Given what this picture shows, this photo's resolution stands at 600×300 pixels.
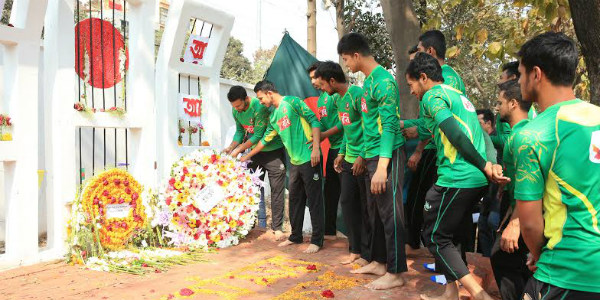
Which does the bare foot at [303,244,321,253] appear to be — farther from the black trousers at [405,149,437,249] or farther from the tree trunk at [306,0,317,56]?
the tree trunk at [306,0,317,56]

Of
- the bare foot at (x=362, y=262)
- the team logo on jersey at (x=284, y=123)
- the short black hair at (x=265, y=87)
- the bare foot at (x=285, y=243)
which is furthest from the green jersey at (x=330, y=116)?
the bare foot at (x=362, y=262)

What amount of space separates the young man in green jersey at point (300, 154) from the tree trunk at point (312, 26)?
16.2 feet

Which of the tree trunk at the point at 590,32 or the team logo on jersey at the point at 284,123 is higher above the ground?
the tree trunk at the point at 590,32

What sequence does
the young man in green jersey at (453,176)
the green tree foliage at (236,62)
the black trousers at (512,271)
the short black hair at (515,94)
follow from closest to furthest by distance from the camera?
the black trousers at (512,271) < the young man in green jersey at (453,176) < the short black hair at (515,94) < the green tree foliage at (236,62)

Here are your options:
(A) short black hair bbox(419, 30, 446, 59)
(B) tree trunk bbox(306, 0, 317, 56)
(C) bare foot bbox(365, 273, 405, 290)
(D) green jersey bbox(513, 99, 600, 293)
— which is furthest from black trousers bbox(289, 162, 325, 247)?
(B) tree trunk bbox(306, 0, 317, 56)

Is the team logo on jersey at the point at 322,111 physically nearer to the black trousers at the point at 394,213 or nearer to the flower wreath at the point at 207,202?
the flower wreath at the point at 207,202

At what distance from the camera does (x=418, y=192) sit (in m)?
4.73

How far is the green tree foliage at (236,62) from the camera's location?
36750 millimetres

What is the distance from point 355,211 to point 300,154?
3.58 feet

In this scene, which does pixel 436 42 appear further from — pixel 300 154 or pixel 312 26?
pixel 312 26

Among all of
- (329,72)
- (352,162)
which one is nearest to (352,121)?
(352,162)

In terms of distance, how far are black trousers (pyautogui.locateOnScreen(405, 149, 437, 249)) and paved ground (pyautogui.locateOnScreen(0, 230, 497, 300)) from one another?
0.78ft

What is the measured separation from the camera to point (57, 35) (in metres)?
5.23

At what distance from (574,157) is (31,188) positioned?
4812 mm
